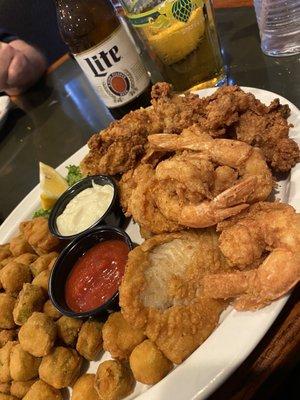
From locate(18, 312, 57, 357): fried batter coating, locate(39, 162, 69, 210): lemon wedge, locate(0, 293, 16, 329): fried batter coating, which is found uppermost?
Result: locate(18, 312, 57, 357): fried batter coating

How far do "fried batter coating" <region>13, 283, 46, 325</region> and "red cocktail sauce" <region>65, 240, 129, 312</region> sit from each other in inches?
4.9

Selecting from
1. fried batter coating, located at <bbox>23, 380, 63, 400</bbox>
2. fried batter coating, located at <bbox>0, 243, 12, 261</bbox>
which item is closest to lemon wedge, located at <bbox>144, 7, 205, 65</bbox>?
fried batter coating, located at <bbox>0, 243, 12, 261</bbox>

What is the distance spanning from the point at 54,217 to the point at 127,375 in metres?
1.00

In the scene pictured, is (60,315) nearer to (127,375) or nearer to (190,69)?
(127,375)

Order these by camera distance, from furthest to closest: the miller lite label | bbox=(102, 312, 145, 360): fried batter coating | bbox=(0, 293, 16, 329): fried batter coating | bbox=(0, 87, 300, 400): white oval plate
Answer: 1. the miller lite label
2. bbox=(0, 293, 16, 329): fried batter coating
3. bbox=(102, 312, 145, 360): fried batter coating
4. bbox=(0, 87, 300, 400): white oval plate

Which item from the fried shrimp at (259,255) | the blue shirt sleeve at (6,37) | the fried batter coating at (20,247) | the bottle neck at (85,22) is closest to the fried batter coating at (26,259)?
the fried batter coating at (20,247)

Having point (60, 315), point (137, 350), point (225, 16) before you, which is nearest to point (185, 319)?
point (137, 350)

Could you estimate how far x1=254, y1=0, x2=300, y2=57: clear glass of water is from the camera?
7.98 feet

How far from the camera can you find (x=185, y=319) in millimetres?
1495

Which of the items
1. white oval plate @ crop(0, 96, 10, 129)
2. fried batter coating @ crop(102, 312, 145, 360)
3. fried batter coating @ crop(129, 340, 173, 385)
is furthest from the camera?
white oval plate @ crop(0, 96, 10, 129)

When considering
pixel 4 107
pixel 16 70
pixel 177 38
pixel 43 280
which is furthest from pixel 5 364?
pixel 16 70

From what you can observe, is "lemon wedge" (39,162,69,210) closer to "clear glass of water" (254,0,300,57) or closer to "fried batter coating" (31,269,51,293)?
"fried batter coating" (31,269,51,293)

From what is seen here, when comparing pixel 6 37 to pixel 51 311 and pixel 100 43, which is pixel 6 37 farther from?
pixel 51 311

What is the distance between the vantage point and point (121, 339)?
159cm
